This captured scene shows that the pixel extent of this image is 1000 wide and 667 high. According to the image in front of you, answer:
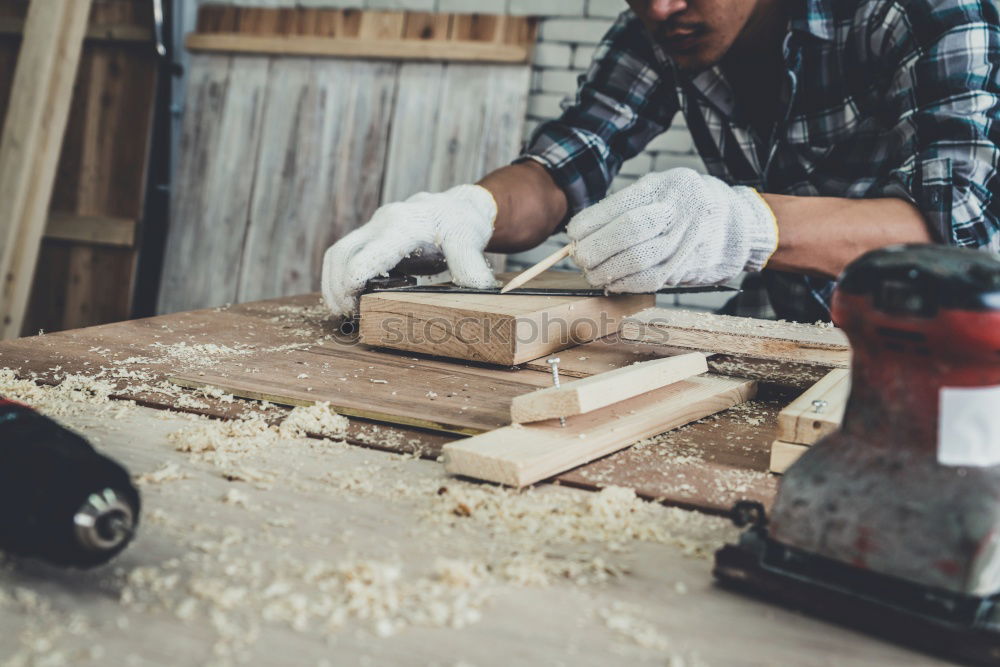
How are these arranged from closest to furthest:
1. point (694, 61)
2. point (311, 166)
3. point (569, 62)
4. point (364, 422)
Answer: point (364, 422), point (694, 61), point (569, 62), point (311, 166)

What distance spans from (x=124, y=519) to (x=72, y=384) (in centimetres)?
63

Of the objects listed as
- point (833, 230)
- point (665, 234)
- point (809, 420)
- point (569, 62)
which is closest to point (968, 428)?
point (809, 420)

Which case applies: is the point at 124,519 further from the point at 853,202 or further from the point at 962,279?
the point at 853,202

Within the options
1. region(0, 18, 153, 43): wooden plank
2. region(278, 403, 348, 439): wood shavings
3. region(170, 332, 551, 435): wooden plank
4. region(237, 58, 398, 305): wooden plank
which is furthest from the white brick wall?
region(278, 403, 348, 439): wood shavings

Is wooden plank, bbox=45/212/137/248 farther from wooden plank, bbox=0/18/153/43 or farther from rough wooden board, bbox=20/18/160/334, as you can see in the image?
wooden plank, bbox=0/18/153/43

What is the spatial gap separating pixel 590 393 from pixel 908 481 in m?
0.41

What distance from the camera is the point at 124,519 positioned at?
64 centimetres

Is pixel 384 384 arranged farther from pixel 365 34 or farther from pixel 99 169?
pixel 99 169

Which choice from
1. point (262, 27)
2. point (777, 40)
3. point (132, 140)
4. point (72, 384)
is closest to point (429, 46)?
point (262, 27)

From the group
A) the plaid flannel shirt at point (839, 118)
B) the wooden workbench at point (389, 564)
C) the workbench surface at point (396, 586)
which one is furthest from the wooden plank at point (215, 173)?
the workbench surface at point (396, 586)

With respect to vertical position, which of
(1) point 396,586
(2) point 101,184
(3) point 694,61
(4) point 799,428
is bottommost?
(1) point 396,586

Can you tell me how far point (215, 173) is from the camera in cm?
412

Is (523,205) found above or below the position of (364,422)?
above

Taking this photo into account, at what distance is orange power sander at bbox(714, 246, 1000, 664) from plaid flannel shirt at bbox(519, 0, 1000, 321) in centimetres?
116
